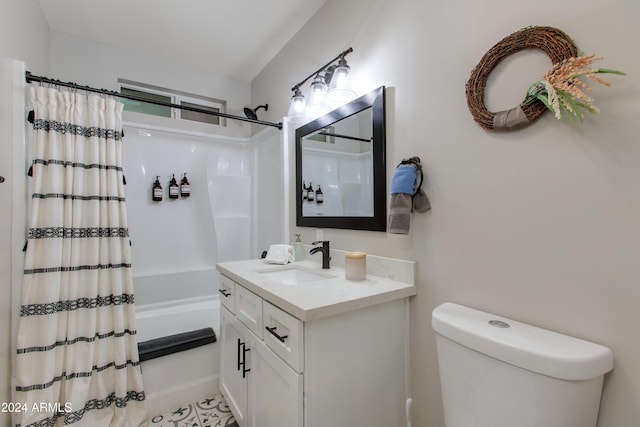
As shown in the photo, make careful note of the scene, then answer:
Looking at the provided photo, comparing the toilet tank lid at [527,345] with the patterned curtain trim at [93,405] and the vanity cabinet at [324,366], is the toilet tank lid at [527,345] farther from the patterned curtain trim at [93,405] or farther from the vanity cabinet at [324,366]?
the patterned curtain trim at [93,405]

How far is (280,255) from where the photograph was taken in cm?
175

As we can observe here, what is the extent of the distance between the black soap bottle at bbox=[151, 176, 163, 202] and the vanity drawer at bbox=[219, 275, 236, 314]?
132cm

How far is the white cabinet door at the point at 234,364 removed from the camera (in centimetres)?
136

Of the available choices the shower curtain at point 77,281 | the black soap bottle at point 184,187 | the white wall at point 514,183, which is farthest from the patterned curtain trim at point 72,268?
the white wall at point 514,183

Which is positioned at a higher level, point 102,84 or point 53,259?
point 102,84

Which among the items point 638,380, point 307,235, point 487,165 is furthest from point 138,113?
point 638,380

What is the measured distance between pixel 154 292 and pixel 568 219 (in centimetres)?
281

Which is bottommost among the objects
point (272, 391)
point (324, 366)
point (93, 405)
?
point (93, 405)

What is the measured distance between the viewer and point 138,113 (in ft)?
8.14

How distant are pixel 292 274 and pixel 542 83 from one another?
1421 millimetres

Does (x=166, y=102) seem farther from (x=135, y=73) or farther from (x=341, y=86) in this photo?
(x=341, y=86)

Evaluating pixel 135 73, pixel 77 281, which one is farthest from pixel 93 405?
pixel 135 73

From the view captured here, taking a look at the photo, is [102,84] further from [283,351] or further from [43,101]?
[283,351]

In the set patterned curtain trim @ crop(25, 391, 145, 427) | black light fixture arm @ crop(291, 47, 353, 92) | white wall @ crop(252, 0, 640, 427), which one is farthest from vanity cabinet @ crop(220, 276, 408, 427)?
black light fixture arm @ crop(291, 47, 353, 92)
